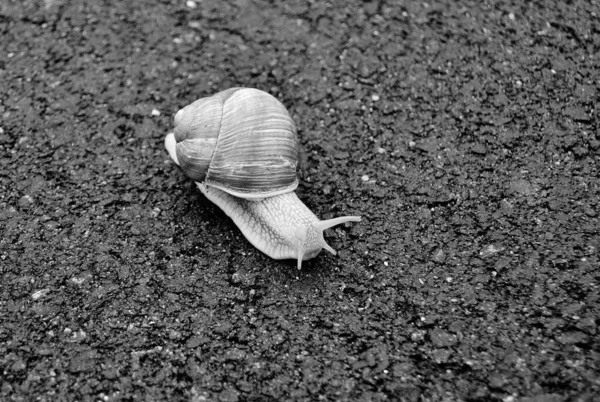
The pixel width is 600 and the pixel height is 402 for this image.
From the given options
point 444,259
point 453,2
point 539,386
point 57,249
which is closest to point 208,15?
point 453,2

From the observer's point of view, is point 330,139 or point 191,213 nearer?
point 191,213

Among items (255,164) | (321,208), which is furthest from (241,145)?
(321,208)

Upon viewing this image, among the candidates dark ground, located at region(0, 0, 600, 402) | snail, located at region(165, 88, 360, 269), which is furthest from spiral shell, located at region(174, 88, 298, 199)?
dark ground, located at region(0, 0, 600, 402)

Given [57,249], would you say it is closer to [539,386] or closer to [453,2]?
[539,386]

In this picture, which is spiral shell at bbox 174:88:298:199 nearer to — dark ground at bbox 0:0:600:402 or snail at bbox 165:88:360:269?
snail at bbox 165:88:360:269

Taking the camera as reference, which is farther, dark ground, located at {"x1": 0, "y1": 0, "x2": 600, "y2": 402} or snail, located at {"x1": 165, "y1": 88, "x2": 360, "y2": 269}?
snail, located at {"x1": 165, "y1": 88, "x2": 360, "y2": 269}

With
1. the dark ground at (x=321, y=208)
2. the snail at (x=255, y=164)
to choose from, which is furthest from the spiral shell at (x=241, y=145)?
the dark ground at (x=321, y=208)

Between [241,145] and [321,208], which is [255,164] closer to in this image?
[241,145]
